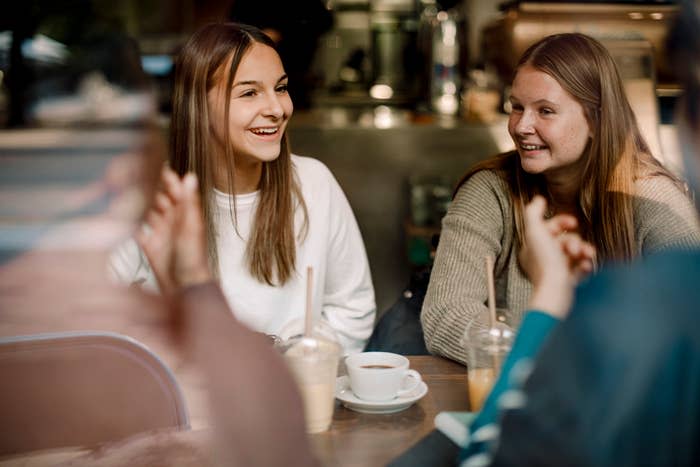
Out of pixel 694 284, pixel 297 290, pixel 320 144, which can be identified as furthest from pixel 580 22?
pixel 694 284

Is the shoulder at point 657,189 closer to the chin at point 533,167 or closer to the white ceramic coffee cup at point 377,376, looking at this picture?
the chin at point 533,167

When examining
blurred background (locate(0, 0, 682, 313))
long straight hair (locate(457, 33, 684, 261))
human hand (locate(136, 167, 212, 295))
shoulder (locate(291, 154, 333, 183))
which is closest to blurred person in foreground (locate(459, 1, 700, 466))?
human hand (locate(136, 167, 212, 295))

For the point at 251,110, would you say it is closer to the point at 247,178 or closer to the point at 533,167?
the point at 247,178

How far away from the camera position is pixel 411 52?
5.10m

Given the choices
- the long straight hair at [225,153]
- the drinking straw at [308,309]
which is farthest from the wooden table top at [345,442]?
the long straight hair at [225,153]

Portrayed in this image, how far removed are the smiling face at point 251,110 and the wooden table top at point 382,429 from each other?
2.42ft

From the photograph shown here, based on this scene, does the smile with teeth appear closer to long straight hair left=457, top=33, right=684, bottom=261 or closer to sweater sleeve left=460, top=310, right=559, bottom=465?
long straight hair left=457, top=33, right=684, bottom=261

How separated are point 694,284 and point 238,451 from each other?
45cm

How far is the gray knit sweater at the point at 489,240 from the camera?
1.54m

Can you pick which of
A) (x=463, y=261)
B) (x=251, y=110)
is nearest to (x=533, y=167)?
(x=463, y=261)

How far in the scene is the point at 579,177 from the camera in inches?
69.0

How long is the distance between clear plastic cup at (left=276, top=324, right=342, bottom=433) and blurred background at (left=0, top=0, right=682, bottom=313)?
1.48m

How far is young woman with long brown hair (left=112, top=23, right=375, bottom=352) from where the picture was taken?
169 cm

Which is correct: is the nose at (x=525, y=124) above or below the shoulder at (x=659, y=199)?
above
